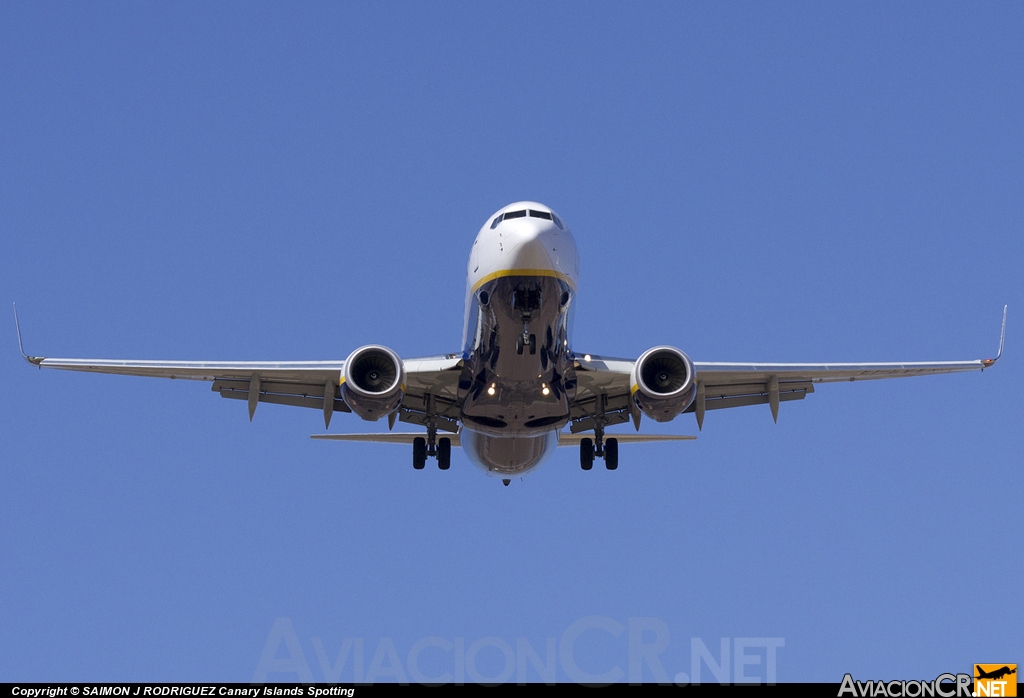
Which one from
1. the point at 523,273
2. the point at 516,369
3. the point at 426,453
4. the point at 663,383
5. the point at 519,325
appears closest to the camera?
the point at 523,273

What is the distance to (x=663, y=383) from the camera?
96.7 feet

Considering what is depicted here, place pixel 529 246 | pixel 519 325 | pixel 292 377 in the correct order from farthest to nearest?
1. pixel 292 377
2. pixel 519 325
3. pixel 529 246

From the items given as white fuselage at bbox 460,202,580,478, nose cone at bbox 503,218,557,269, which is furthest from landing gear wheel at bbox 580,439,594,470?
nose cone at bbox 503,218,557,269

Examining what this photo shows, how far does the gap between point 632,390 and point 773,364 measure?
14.2 ft

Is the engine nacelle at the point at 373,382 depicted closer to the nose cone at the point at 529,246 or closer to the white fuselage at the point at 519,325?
the white fuselage at the point at 519,325

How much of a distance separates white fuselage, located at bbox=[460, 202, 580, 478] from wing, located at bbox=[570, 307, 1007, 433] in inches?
42.8

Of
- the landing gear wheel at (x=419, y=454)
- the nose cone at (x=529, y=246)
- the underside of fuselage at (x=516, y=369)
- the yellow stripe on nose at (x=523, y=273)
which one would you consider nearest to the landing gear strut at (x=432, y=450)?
the landing gear wheel at (x=419, y=454)

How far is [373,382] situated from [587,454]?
734 cm

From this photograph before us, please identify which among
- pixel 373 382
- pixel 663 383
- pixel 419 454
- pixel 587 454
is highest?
pixel 587 454

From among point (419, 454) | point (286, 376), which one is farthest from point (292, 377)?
point (419, 454)

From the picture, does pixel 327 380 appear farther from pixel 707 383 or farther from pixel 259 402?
pixel 707 383

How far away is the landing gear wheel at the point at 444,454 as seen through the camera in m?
34.1

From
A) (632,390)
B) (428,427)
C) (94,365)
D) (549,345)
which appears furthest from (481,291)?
(94,365)

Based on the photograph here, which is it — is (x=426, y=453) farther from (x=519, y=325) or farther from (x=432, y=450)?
(x=519, y=325)
